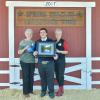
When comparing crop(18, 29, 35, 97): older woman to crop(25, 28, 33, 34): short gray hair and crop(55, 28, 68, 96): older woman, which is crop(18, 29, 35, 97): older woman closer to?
crop(25, 28, 33, 34): short gray hair

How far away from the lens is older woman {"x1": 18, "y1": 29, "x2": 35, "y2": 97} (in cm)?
931

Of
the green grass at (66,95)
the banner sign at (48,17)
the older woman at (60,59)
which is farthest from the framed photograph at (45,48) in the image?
the green grass at (66,95)

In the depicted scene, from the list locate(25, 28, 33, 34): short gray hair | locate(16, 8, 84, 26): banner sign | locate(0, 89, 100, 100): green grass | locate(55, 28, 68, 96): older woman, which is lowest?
locate(0, 89, 100, 100): green grass

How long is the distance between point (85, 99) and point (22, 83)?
1.57 m

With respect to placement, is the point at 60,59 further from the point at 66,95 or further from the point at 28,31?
the point at 28,31

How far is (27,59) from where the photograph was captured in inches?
367

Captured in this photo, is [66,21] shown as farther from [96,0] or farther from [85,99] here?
[85,99]

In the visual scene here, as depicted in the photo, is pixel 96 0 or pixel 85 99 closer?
pixel 85 99

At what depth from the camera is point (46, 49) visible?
30.5 ft

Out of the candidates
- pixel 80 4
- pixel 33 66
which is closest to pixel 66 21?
pixel 80 4

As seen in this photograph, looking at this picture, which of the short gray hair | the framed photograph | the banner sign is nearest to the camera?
the framed photograph

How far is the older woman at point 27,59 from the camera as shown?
367 inches

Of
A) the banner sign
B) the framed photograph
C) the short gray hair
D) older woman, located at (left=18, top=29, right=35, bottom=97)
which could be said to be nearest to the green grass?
older woman, located at (left=18, top=29, right=35, bottom=97)

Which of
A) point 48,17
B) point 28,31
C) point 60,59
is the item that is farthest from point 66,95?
point 48,17
